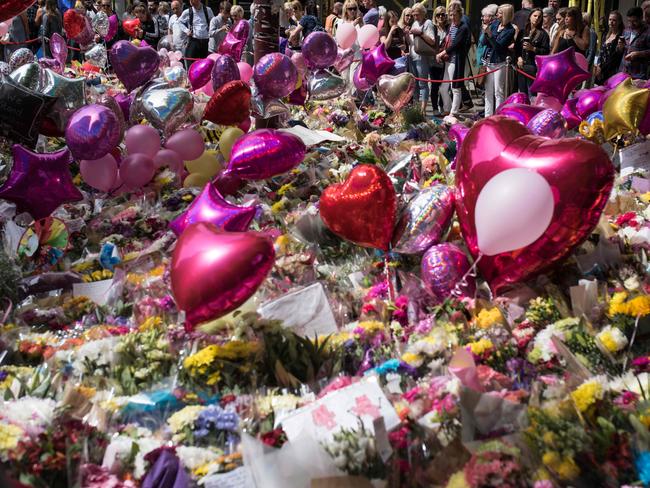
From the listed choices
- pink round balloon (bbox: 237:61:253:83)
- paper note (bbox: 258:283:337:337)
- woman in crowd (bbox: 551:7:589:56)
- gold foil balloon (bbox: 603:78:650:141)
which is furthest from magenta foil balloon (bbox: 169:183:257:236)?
woman in crowd (bbox: 551:7:589:56)

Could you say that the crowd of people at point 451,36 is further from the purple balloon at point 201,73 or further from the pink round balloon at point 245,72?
the purple balloon at point 201,73

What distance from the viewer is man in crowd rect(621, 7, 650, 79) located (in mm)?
7207

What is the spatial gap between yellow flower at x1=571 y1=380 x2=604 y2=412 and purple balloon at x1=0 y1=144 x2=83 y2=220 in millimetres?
3144

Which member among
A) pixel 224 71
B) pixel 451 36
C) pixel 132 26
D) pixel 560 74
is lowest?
pixel 132 26

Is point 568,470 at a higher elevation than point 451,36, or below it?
higher

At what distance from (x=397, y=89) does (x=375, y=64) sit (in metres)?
0.91

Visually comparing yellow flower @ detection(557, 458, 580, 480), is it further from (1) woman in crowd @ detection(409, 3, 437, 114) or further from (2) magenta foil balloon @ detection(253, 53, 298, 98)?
(1) woman in crowd @ detection(409, 3, 437, 114)

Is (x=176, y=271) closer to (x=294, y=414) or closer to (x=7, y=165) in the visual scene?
(x=294, y=414)

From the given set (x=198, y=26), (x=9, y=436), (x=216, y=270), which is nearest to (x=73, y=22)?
(x=198, y=26)

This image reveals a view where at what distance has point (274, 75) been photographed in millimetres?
5750

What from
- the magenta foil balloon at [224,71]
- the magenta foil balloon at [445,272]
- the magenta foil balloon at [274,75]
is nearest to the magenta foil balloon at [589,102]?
the magenta foil balloon at [274,75]

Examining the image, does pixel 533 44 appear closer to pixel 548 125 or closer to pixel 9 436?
pixel 548 125

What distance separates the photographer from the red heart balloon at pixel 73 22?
34.1 ft

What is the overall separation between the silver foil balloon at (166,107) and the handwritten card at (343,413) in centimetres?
361
